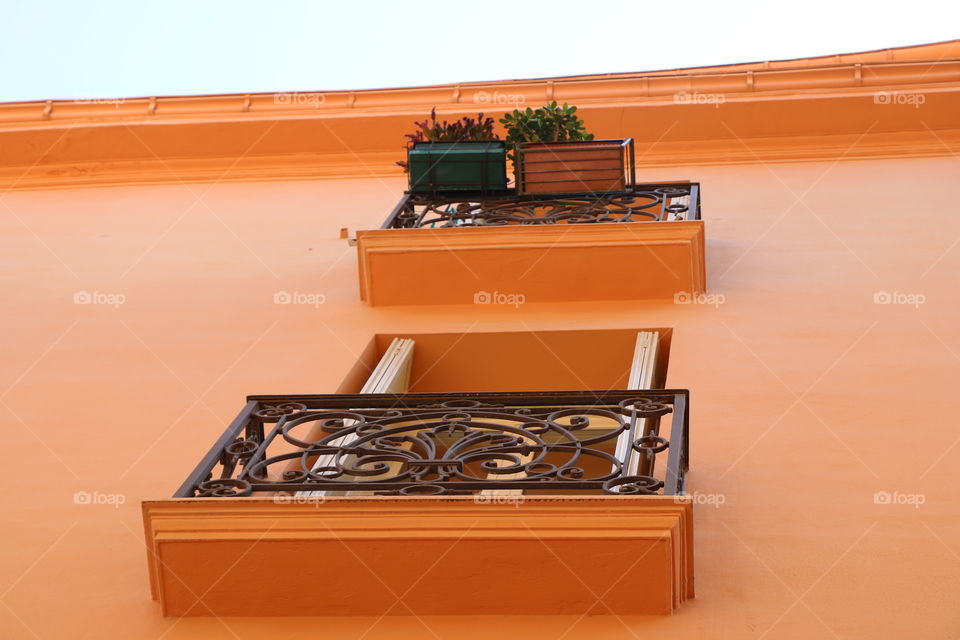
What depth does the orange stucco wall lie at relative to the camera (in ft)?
14.3

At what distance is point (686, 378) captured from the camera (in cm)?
622

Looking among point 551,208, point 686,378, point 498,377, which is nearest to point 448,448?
point 686,378

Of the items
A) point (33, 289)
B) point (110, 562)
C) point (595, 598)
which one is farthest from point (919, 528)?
point (33, 289)

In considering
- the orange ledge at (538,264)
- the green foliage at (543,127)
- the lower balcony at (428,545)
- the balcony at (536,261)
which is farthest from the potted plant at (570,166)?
the lower balcony at (428,545)

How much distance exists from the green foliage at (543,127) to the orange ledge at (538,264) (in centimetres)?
136

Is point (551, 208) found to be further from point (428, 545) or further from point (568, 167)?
point (428, 545)

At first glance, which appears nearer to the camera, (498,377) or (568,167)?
(498,377)

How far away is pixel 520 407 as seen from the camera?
526 centimetres

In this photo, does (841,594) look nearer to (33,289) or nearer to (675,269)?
(675,269)

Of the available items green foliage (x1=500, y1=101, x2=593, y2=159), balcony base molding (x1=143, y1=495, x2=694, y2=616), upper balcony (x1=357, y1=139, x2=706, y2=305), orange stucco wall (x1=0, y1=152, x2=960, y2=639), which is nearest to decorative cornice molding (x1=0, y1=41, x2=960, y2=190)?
orange stucco wall (x1=0, y1=152, x2=960, y2=639)

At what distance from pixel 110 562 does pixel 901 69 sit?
9.94m

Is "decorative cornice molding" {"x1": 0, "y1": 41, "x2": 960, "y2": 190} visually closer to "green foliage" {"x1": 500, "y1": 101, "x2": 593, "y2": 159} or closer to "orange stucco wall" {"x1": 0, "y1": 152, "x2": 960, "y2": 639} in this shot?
"orange stucco wall" {"x1": 0, "y1": 152, "x2": 960, "y2": 639}

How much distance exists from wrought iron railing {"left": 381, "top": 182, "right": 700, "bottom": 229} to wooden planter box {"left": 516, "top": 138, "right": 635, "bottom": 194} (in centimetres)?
8

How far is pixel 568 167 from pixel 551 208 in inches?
15.0
